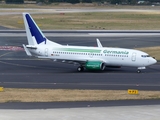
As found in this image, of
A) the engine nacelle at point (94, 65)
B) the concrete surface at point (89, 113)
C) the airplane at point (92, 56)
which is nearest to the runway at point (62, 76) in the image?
the engine nacelle at point (94, 65)

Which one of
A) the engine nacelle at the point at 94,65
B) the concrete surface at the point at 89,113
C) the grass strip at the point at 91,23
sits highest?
the concrete surface at the point at 89,113

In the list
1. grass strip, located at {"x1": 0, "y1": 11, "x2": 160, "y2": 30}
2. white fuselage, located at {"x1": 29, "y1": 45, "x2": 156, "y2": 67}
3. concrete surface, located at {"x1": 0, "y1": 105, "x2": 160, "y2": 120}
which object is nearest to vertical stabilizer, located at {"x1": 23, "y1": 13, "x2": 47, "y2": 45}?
white fuselage, located at {"x1": 29, "y1": 45, "x2": 156, "y2": 67}

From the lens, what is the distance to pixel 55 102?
39.7 meters

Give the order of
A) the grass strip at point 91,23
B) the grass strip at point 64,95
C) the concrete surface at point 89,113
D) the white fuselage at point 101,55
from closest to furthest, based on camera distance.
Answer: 1. the concrete surface at point 89,113
2. the grass strip at point 64,95
3. the white fuselage at point 101,55
4. the grass strip at point 91,23

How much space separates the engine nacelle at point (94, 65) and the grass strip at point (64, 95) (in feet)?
43.4

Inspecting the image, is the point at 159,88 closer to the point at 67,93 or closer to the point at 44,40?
the point at 67,93

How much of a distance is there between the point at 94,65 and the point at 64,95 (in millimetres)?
16344

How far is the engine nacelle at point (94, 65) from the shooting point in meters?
58.7

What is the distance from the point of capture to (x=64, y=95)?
42.9 metres

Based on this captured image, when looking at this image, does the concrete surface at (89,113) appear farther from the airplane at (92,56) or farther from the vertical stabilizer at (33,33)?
the vertical stabilizer at (33,33)

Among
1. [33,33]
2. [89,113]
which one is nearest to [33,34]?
[33,33]

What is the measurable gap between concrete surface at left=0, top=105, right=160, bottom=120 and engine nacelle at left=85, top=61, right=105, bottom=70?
70.2ft

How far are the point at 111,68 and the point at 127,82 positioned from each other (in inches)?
423

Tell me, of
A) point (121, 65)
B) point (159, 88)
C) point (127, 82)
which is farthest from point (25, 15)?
point (159, 88)
